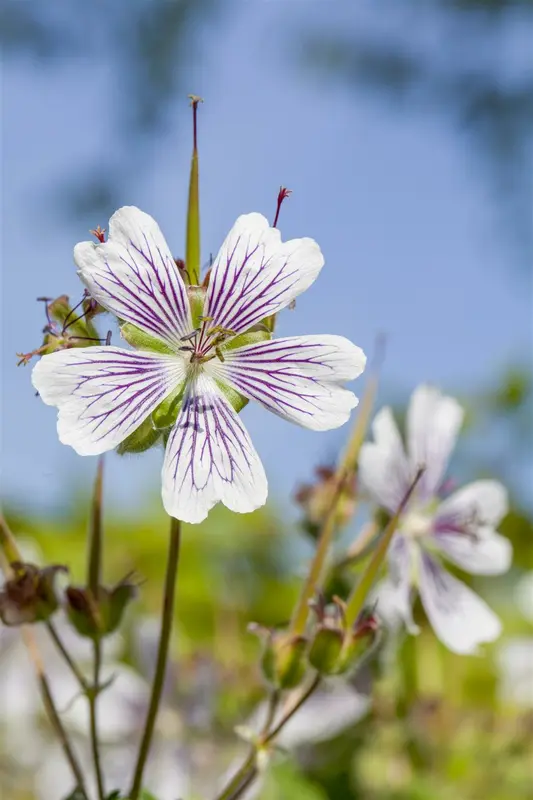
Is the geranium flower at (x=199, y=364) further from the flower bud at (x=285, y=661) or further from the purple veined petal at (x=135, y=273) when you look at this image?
the flower bud at (x=285, y=661)

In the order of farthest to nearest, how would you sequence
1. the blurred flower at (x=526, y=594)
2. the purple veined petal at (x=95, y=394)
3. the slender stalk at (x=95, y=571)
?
the blurred flower at (x=526, y=594), the slender stalk at (x=95, y=571), the purple veined petal at (x=95, y=394)

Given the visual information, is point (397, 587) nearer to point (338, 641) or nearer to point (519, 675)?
point (338, 641)

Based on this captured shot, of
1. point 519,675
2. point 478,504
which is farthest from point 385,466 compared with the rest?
point 519,675

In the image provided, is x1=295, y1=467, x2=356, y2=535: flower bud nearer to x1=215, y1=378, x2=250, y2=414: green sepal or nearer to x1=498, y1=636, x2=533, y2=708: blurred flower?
x1=215, y1=378, x2=250, y2=414: green sepal

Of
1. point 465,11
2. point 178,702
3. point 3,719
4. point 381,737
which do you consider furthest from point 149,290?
point 465,11

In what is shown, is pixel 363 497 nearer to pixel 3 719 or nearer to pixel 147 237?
pixel 147 237

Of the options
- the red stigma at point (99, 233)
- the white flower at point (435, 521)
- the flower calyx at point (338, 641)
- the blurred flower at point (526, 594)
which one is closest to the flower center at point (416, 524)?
the white flower at point (435, 521)
